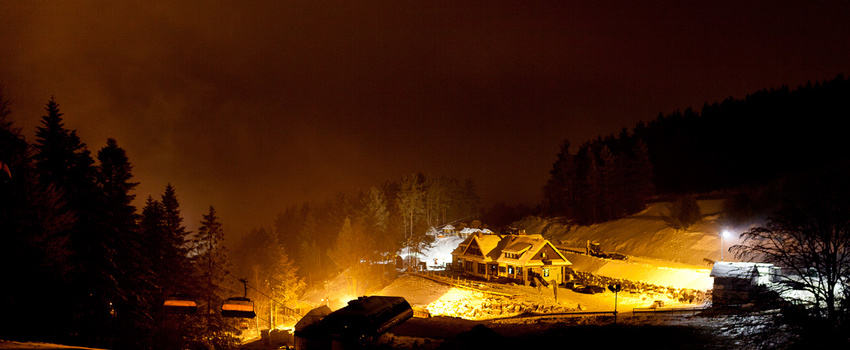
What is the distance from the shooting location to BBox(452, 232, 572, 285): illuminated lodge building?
48.0 metres

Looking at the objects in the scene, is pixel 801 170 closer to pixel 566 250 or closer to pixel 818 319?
pixel 566 250

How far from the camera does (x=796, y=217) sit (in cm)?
1705

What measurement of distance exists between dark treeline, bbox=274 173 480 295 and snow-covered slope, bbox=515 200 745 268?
26535 mm

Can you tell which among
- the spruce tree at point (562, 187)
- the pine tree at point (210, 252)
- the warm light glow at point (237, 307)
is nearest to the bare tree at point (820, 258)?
the warm light glow at point (237, 307)

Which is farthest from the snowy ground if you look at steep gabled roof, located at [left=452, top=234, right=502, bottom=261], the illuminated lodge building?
steep gabled roof, located at [left=452, top=234, right=502, bottom=261]

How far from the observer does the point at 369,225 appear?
8150 cm

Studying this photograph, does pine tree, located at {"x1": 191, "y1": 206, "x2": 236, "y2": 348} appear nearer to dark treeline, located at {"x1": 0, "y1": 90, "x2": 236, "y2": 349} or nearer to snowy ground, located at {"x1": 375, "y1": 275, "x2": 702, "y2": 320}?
dark treeline, located at {"x1": 0, "y1": 90, "x2": 236, "y2": 349}

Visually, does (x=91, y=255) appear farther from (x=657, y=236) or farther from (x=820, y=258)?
(x=657, y=236)

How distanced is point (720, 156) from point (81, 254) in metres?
87.4

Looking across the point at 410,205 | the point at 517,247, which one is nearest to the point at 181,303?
the point at 517,247

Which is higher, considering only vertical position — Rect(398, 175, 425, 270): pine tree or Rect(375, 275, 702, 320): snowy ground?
Rect(398, 175, 425, 270): pine tree

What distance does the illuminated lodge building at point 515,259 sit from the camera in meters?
48.0

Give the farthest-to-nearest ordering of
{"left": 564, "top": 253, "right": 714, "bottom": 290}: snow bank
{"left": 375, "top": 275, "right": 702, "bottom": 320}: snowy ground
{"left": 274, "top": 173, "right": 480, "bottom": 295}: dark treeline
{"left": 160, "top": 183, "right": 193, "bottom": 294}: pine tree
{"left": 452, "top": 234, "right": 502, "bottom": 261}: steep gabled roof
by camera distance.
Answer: {"left": 274, "top": 173, "right": 480, "bottom": 295}: dark treeline < {"left": 452, "top": 234, "right": 502, "bottom": 261}: steep gabled roof < {"left": 564, "top": 253, "right": 714, "bottom": 290}: snow bank < {"left": 375, "top": 275, "right": 702, "bottom": 320}: snowy ground < {"left": 160, "top": 183, "right": 193, "bottom": 294}: pine tree

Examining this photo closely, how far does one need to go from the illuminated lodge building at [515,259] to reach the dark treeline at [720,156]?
89.4 feet
